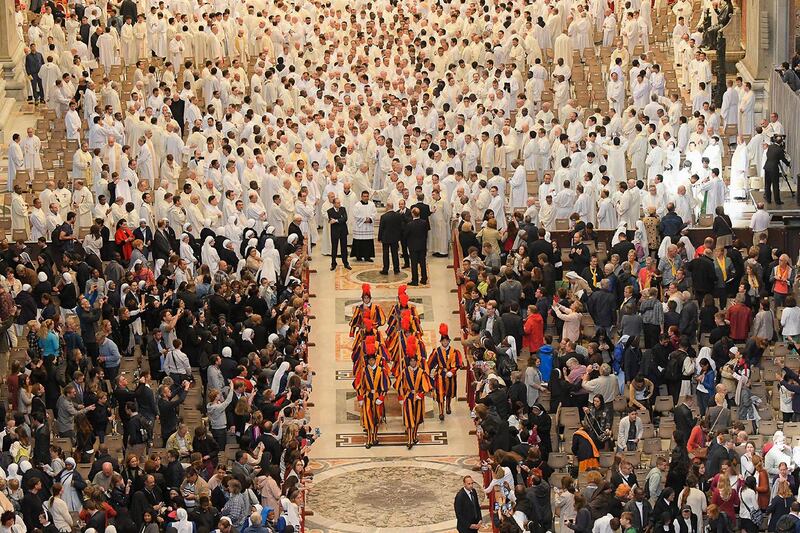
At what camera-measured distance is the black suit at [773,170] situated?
4106 centimetres

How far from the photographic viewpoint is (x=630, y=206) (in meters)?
40.7

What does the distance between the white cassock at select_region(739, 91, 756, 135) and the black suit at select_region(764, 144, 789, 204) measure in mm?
3948

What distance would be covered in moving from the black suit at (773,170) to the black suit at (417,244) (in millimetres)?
6766

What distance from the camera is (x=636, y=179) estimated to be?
43344 millimetres

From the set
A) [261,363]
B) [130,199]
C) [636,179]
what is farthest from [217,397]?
[636,179]

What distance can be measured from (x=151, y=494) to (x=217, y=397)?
134 inches

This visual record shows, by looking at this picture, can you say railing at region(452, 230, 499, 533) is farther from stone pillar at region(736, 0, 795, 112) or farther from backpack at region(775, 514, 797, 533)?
stone pillar at region(736, 0, 795, 112)

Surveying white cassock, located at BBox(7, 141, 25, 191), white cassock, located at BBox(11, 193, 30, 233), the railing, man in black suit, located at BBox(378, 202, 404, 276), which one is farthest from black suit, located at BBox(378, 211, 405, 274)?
white cassock, located at BBox(7, 141, 25, 191)

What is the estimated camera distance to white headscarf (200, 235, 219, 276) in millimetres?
38188

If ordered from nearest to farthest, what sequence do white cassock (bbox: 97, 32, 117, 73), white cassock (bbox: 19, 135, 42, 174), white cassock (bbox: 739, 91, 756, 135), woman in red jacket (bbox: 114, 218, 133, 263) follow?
woman in red jacket (bbox: 114, 218, 133, 263), white cassock (bbox: 19, 135, 42, 174), white cassock (bbox: 739, 91, 756, 135), white cassock (bbox: 97, 32, 117, 73)

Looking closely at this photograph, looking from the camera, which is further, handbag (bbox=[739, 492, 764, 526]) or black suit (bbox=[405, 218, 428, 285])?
black suit (bbox=[405, 218, 428, 285])

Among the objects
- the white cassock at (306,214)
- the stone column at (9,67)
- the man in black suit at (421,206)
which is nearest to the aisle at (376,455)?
the man in black suit at (421,206)

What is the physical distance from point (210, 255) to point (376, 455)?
19.2 ft

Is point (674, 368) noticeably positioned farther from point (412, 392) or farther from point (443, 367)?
point (412, 392)
